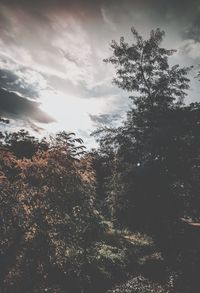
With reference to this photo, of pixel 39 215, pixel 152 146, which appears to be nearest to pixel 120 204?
pixel 152 146

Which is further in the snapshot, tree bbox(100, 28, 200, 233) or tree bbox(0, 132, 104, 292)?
tree bbox(100, 28, 200, 233)

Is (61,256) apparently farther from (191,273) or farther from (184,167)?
(184,167)

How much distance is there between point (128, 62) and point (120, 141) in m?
7.92

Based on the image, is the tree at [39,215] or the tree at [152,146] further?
the tree at [152,146]

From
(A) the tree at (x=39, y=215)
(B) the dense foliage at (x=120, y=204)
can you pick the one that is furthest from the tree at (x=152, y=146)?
(A) the tree at (x=39, y=215)

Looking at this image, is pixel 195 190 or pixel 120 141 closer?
pixel 195 190

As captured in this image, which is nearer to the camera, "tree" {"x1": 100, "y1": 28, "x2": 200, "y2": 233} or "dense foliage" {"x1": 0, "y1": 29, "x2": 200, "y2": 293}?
"dense foliage" {"x1": 0, "y1": 29, "x2": 200, "y2": 293}

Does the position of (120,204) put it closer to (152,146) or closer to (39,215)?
(152,146)

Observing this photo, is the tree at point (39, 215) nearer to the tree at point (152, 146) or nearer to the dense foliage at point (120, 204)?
the dense foliage at point (120, 204)

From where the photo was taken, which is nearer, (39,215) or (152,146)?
(39,215)

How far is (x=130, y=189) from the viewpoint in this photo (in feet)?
83.6

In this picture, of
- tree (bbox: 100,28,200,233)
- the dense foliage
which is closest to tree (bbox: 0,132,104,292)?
the dense foliage

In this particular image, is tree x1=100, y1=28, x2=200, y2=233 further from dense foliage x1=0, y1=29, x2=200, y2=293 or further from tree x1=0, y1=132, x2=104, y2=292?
tree x1=0, y1=132, x2=104, y2=292

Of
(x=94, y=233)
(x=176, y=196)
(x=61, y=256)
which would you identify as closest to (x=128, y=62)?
(x=176, y=196)
